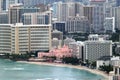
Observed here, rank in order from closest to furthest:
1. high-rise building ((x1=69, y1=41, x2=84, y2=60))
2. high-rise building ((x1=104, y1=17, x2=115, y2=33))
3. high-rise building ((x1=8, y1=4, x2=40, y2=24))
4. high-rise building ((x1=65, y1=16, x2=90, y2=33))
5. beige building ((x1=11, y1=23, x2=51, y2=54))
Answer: high-rise building ((x1=69, y1=41, x2=84, y2=60)), beige building ((x1=11, y1=23, x2=51, y2=54)), high-rise building ((x1=8, y1=4, x2=40, y2=24)), high-rise building ((x1=65, y1=16, x2=90, y2=33)), high-rise building ((x1=104, y1=17, x2=115, y2=33))

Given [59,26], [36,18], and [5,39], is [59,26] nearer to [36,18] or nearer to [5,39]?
[36,18]

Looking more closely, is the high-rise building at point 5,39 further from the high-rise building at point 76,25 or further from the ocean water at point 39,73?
the high-rise building at point 76,25

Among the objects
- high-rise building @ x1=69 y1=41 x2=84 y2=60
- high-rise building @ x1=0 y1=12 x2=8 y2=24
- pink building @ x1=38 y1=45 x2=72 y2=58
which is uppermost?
high-rise building @ x1=0 y1=12 x2=8 y2=24

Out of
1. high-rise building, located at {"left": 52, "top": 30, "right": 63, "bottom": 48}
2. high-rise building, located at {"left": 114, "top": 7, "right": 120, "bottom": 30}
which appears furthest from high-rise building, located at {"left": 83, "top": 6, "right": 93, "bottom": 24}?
high-rise building, located at {"left": 52, "top": 30, "right": 63, "bottom": 48}

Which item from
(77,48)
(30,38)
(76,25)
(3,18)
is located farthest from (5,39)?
(76,25)

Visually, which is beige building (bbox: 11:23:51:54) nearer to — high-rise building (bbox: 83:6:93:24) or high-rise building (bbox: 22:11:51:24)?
high-rise building (bbox: 22:11:51:24)
